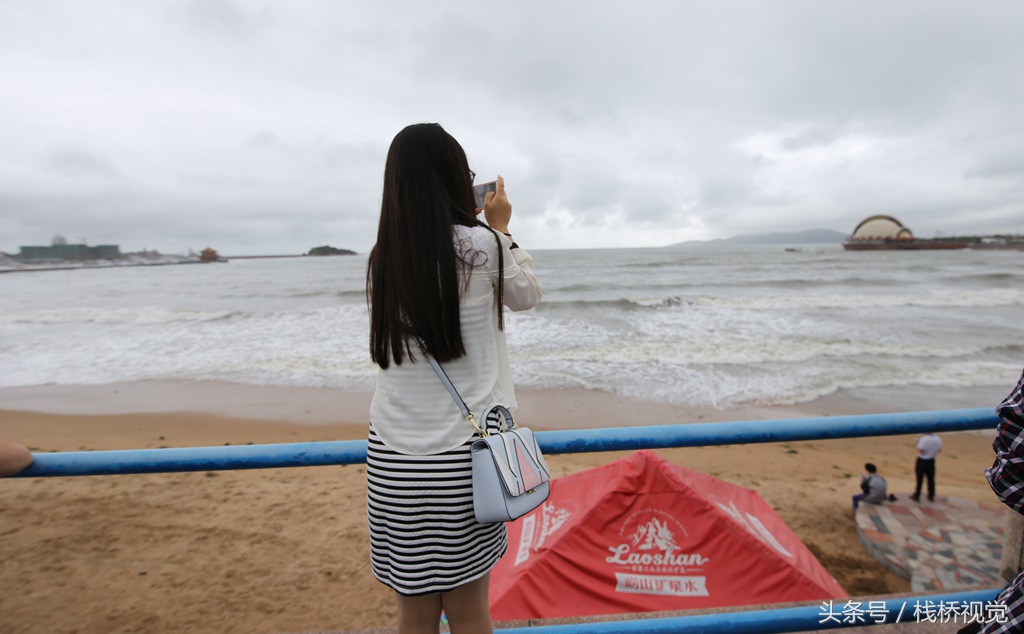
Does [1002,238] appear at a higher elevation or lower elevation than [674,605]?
higher

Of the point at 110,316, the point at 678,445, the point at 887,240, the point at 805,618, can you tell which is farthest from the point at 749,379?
the point at 887,240

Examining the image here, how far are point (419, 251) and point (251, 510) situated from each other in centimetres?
589

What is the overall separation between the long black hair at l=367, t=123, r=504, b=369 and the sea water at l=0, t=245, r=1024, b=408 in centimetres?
976

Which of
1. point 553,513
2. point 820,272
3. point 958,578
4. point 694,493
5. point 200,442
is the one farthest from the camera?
point 820,272

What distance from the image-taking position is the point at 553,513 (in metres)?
3.98

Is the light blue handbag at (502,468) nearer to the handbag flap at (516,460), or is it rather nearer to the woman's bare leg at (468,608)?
the handbag flap at (516,460)

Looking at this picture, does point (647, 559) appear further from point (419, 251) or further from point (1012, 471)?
point (419, 251)

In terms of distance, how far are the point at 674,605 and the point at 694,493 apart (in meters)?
0.69

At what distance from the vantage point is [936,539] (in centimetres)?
543

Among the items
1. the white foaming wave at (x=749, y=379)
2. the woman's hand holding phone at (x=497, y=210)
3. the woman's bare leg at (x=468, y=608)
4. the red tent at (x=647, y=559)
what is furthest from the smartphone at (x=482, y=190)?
the white foaming wave at (x=749, y=379)

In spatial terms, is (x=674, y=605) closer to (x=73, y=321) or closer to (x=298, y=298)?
(x=73, y=321)

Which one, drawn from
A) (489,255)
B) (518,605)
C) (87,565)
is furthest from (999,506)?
(87,565)

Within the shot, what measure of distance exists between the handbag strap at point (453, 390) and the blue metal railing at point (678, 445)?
0.22m

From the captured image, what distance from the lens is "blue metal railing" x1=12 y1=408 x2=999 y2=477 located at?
144 centimetres
